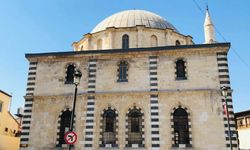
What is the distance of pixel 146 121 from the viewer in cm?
1997

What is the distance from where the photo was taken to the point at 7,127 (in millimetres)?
32531

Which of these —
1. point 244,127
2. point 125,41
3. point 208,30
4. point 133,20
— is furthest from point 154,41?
point 244,127

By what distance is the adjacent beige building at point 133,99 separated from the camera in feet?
64.1

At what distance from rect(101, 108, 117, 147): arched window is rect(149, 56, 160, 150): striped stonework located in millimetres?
2529

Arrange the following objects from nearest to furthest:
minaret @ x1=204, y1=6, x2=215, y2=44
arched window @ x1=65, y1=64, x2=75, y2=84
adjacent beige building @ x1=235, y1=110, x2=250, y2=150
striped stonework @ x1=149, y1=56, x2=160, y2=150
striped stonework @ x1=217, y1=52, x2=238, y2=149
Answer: striped stonework @ x1=217, y1=52, x2=238, y2=149 < striped stonework @ x1=149, y1=56, x2=160, y2=150 < arched window @ x1=65, y1=64, x2=75, y2=84 < minaret @ x1=204, y1=6, x2=215, y2=44 < adjacent beige building @ x1=235, y1=110, x2=250, y2=150

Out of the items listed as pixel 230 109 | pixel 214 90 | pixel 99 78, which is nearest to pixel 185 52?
pixel 214 90

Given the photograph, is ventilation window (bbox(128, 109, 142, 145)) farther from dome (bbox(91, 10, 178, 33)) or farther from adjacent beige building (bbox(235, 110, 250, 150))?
adjacent beige building (bbox(235, 110, 250, 150))

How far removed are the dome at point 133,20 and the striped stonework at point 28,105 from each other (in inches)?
335

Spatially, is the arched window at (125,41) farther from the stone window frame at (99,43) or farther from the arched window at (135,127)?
the arched window at (135,127)

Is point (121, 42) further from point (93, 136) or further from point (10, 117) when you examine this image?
point (10, 117)

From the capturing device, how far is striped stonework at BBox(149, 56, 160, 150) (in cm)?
1948

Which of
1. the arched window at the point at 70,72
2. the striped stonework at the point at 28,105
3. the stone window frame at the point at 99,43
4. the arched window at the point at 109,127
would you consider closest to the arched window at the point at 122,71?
the arched window at the point at 109,127

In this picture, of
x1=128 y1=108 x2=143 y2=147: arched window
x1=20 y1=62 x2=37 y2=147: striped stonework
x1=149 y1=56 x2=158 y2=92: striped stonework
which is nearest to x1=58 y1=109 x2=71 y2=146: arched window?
x1=20 y1=62 x2=37 y2=147: striped stonework

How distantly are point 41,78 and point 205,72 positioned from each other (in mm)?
11517
